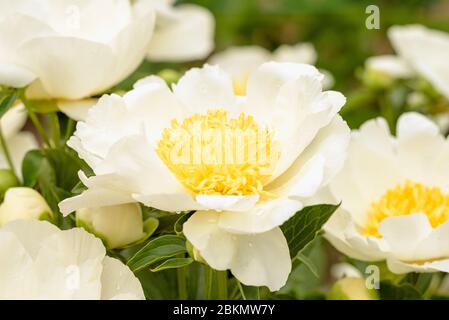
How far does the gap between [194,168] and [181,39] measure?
0.94 ft

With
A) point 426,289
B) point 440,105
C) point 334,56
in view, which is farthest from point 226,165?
point 334,56

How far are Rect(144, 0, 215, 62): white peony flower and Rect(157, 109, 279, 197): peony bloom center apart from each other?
23 cm

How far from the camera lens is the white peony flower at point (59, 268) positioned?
0.38 m

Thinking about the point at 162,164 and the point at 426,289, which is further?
the point at 426,289

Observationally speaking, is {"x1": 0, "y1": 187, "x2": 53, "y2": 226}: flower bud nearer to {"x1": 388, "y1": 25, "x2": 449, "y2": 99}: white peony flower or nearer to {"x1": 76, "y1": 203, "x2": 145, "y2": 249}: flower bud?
{"x1": 76, "y1": 203, "x2": 145, "y2": 249}: flower bud

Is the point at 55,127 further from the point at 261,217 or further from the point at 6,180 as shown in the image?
the point at 261,217

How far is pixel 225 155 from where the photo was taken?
0.39 meters

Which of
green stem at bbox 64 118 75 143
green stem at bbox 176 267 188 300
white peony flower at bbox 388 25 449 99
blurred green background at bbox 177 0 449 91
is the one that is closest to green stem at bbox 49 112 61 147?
green stem at bbox 64 118 75 143

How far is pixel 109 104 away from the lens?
40cm

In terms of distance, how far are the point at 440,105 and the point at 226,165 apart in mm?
536

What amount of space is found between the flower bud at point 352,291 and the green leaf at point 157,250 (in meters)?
0.10

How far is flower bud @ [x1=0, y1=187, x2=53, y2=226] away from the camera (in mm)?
424

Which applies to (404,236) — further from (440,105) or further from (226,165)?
(440,105)

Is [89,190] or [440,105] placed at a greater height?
[89,190]
